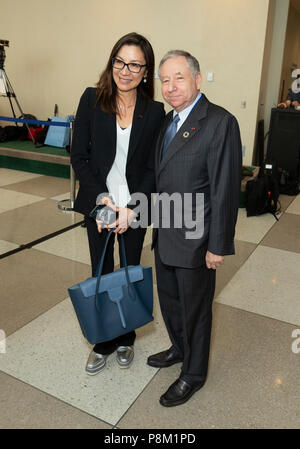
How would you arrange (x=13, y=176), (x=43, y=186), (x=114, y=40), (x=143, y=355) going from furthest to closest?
(x=114, y=40)
(x=13, y=176)
(x=43, y=186)
(x=143, y=355)

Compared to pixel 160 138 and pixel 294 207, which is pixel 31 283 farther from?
pixel 294 207

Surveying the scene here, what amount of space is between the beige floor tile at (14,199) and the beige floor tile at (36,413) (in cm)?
289

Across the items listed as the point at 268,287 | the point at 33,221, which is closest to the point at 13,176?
the point at 33,221

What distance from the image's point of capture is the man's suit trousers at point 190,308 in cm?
158

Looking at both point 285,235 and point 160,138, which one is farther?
point 285,235

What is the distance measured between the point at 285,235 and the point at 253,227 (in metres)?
0.34

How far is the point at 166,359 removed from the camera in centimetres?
191

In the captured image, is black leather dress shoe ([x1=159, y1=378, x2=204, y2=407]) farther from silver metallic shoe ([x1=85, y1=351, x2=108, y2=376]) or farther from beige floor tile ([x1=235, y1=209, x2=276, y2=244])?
beige floor tile ([x1=235, y1=209, x2=276, y2=244])

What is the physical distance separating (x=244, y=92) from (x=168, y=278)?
4546 mm

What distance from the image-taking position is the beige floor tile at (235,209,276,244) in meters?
3.69

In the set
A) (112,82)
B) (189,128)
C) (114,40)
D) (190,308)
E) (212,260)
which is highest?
(114,40)

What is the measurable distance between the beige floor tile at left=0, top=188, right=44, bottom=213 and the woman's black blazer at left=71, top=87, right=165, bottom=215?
2845 millimetres
